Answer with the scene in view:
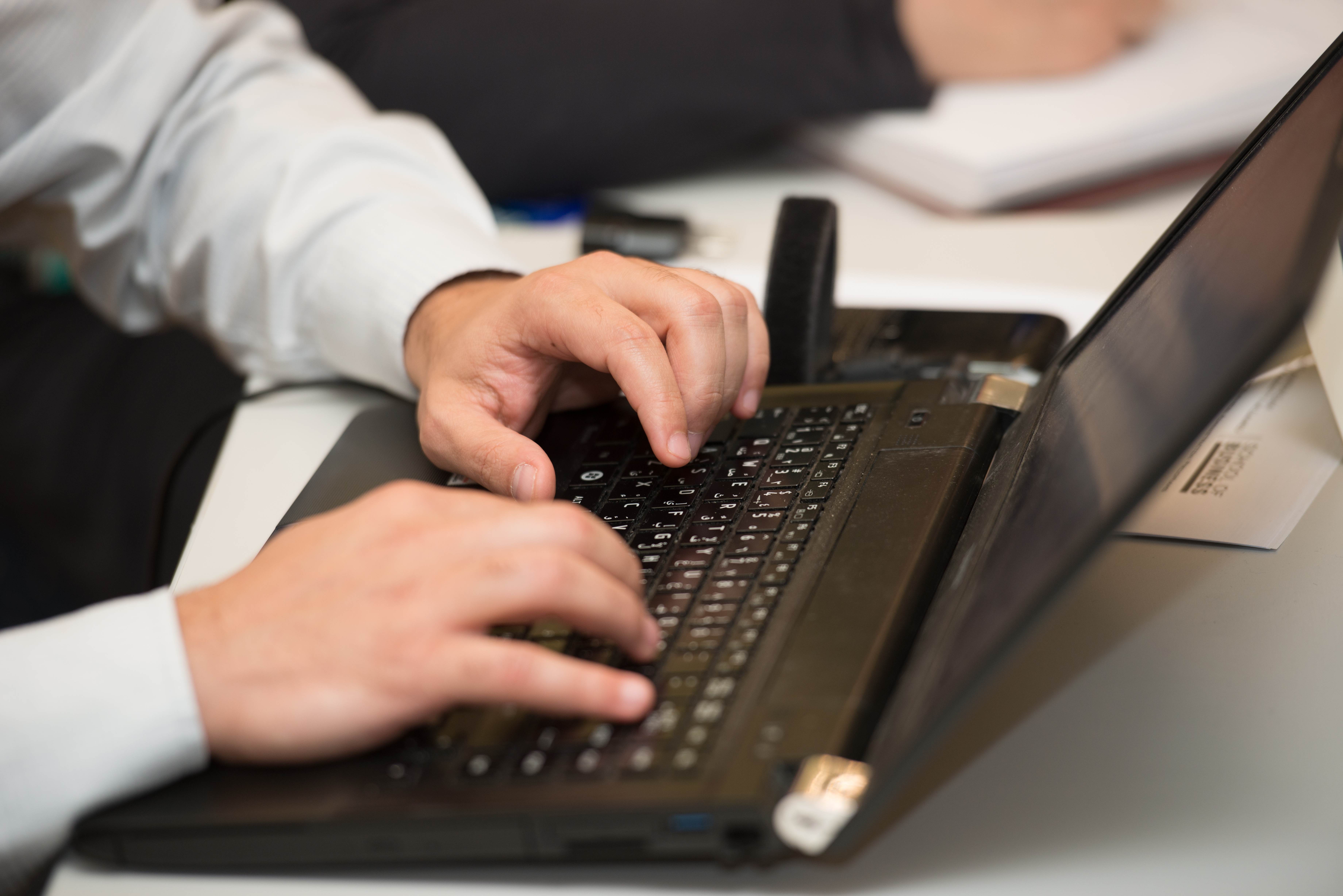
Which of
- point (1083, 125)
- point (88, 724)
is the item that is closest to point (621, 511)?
point (88, 724)

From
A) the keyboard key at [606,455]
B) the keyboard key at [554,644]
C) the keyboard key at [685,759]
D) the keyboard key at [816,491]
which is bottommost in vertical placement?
the keyboard key at [606,455]

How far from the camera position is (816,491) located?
1.65ft

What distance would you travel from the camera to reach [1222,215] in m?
0.48

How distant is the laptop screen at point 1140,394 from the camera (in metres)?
0.30

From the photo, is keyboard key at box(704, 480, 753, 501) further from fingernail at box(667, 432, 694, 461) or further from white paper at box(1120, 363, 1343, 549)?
white paper at box(1120, 363, 1343, 549)

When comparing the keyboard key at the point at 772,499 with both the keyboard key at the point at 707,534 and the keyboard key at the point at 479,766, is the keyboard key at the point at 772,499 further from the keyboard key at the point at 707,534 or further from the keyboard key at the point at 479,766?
the keyboard key at the point at 479,766

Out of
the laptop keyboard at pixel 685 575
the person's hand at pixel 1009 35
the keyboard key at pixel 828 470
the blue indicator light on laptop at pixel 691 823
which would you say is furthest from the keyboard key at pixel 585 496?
the person's hand at pixel 1009 35

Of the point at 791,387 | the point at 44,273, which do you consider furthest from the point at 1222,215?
the point at 44,273

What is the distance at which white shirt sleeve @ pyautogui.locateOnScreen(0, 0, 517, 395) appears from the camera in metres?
0.72

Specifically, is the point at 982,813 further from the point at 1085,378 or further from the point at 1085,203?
the point at 1085,203

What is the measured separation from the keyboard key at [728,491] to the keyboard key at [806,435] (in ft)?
0.14

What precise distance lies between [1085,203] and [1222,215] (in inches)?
20.9

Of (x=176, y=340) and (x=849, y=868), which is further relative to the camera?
(x=176, y=340)

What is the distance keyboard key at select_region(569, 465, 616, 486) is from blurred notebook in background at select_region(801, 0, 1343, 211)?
507 millimetres
